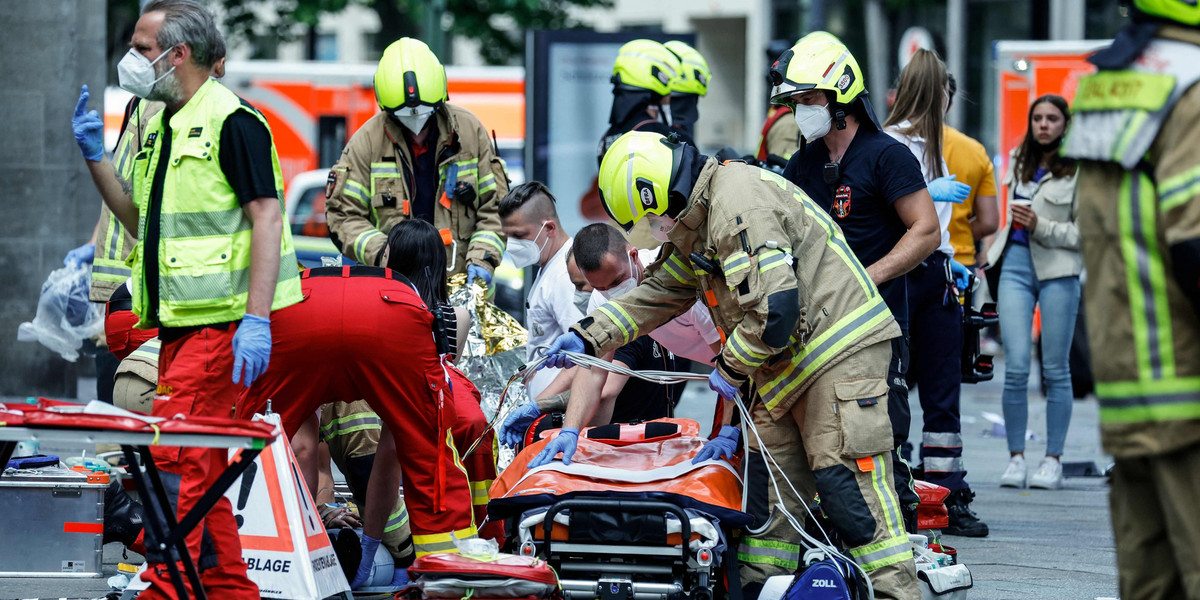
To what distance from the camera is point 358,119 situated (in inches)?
662

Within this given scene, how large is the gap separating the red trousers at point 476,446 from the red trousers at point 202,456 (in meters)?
1.33

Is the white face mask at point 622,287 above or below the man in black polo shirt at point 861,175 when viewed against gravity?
below

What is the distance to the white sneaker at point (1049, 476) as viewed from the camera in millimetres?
7484

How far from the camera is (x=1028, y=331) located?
24.1ft

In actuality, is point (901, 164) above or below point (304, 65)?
below

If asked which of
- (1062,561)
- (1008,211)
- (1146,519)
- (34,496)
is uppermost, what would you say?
(1008,211)

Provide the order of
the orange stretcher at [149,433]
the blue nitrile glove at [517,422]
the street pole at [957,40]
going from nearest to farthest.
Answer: the orange stretcher at [149,433], the blue nitrile glove at [517,422], the street pole at [957,40]

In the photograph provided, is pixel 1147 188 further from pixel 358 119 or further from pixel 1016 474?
pixel 358 119

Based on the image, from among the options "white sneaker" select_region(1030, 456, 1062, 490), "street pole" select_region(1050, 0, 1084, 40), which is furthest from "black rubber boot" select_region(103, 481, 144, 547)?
"street pole" select_region(1050, 0, 1084, 40)

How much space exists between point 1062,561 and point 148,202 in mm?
3847

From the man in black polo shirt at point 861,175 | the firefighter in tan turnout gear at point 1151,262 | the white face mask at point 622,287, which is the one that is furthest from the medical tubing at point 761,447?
the firefighter in tan turnout gear at point 1151,262

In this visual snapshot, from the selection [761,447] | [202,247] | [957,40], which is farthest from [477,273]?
[957,40]

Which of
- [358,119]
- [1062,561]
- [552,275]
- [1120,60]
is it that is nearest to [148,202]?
[552,275]

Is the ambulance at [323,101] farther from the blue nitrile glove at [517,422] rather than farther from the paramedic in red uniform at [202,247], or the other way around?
the paramedic in red uniform at [202,247]
